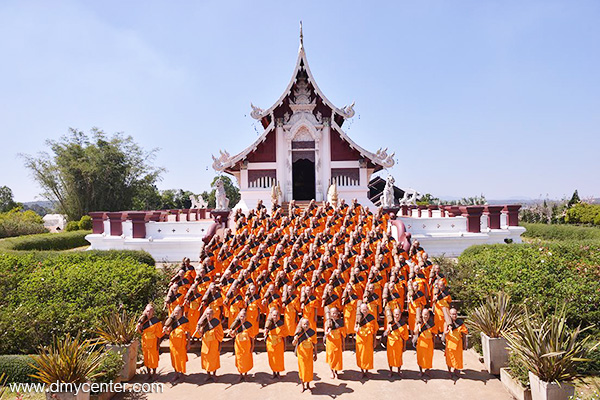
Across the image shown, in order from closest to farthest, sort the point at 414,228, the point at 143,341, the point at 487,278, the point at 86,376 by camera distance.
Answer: the point at 86,376, the point at 143,341, the point at 487,278, the point at 414,228

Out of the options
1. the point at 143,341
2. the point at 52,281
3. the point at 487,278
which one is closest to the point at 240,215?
the point at 52,281

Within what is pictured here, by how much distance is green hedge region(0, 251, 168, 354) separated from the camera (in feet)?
24.6

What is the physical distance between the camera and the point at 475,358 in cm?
743

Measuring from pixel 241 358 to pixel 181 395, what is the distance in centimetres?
117

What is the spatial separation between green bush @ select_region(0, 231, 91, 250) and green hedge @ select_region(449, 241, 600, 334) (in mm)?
17791

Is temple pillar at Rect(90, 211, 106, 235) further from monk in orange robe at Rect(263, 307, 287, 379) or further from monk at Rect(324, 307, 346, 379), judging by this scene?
monk at Rect(324, 307, 346, 379)

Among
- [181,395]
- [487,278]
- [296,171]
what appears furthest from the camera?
[296,171]

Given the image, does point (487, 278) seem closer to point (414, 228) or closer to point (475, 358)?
point (475, 358)

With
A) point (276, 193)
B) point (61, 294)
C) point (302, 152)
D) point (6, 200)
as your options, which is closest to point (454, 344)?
point (61, 294)

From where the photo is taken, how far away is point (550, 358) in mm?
5551

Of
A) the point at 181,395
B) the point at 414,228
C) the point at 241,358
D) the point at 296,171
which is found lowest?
the point at 181,395

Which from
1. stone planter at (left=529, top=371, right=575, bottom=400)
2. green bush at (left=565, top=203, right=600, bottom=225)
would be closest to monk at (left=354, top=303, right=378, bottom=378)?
stone planter at (left=529, top=371, right=575, bottom=400)

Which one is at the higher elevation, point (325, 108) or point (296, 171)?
point (325, 108)

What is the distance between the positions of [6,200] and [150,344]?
5675cm
